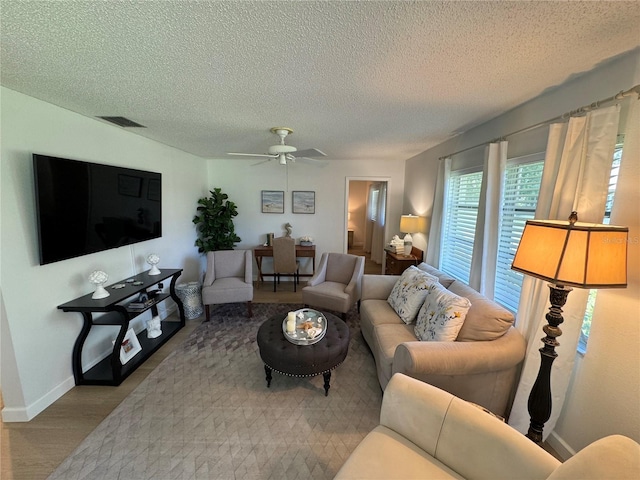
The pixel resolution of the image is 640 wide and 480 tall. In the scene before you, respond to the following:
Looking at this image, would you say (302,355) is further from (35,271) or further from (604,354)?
(35,271)

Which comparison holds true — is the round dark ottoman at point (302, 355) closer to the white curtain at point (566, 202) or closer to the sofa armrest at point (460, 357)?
the sofa armrest at point (460, 357)

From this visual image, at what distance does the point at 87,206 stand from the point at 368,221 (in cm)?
644

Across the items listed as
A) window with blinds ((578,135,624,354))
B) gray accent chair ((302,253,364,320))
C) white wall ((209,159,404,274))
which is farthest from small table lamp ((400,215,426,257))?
window with blinds ((578,135,624,354))

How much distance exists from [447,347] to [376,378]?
0.94 meters

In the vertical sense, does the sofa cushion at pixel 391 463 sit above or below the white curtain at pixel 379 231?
below

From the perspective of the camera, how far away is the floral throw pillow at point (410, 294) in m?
2.42

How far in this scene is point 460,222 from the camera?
3.11m

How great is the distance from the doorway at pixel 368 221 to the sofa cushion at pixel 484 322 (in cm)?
352

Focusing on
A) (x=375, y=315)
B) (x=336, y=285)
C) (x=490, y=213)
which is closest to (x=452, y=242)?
(x=490, y=213)

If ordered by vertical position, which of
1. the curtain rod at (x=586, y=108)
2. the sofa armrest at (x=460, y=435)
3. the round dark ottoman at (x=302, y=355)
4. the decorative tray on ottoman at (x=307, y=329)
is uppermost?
the curtain rod at (x=586, y=108)

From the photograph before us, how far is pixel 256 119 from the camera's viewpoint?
2439 millimetres

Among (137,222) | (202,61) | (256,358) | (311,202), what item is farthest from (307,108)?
(311,202)

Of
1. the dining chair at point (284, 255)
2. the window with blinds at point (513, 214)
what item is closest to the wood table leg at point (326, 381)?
the window with blinds at point (513, 214)

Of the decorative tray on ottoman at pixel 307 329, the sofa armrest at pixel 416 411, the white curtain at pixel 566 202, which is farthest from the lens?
the decorative tray on ottoman at pixel 307 329
